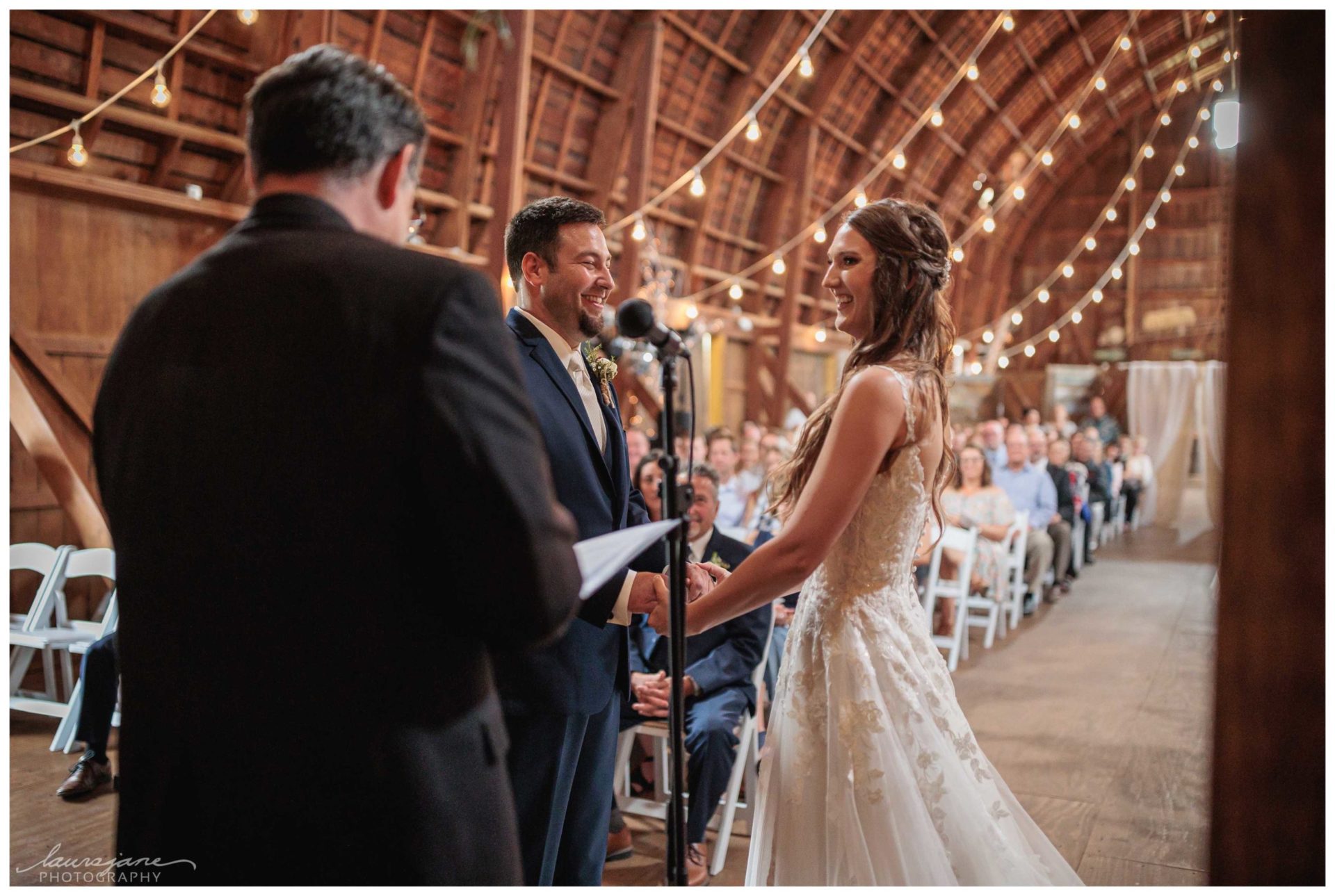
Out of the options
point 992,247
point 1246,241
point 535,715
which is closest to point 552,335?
point 535,715

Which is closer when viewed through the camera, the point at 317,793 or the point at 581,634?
the point at 317,793

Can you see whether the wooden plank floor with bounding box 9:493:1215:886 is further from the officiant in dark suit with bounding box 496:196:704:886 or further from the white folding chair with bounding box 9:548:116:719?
the officiant in dark suit with bounding box 496:196:704:886

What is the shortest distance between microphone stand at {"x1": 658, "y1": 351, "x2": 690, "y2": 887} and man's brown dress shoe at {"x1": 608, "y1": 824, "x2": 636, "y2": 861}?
1932 mm

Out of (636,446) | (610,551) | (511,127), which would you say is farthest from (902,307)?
(511,127)

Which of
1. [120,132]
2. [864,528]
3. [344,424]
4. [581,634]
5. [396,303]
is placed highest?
[120,132]

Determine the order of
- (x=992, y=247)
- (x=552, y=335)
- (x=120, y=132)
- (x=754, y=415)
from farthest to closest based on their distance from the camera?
1. (x=992, y=247)
2. (x=754, y=415)
3. (x=120, y=132)
4. (x=552, y=335)

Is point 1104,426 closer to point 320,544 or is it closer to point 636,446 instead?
point 636,446

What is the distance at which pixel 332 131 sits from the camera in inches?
42.1

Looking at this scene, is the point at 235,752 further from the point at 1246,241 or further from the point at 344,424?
the point at 1246,241

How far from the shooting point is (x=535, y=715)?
172 cm

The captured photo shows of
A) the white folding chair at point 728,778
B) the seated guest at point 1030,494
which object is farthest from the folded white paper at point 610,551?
the seated guest at point 1030,494

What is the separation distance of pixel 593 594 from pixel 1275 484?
1.04m

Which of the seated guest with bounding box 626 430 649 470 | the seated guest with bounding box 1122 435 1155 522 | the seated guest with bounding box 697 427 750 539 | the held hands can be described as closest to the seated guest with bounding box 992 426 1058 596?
the seated guest with bounding box 697 427 750 539

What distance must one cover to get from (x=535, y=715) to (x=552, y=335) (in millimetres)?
724
